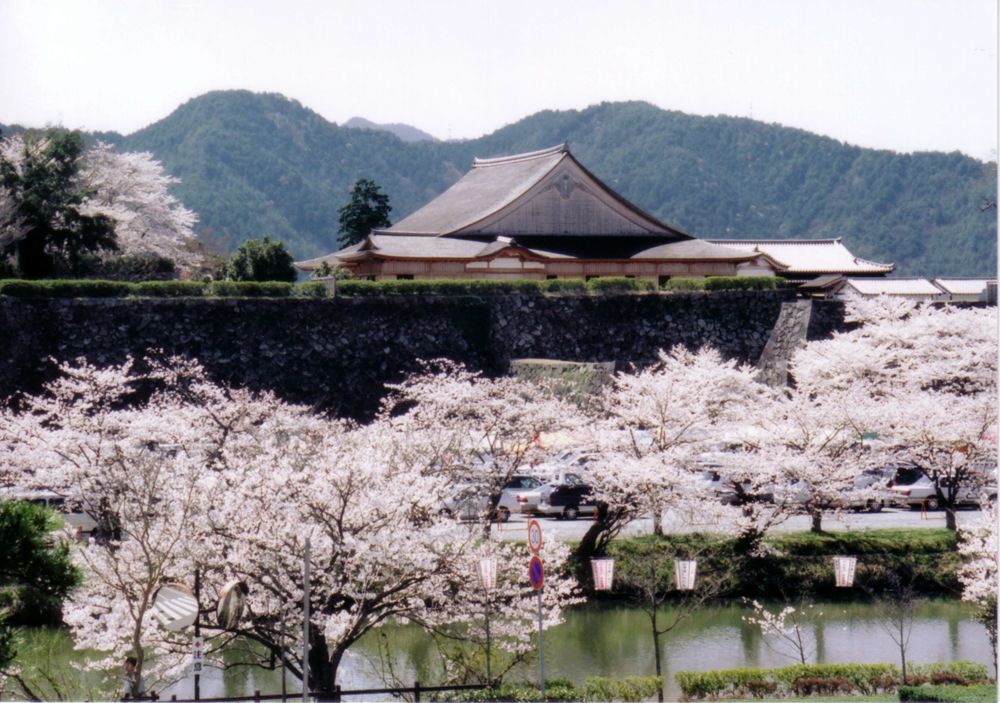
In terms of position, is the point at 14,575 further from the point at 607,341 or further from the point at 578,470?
the point at 607,341

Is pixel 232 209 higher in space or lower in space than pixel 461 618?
higher

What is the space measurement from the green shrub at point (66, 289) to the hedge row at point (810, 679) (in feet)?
63.7

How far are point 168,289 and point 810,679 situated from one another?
796 inches

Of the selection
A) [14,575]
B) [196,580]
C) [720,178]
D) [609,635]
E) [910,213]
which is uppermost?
[720,178]

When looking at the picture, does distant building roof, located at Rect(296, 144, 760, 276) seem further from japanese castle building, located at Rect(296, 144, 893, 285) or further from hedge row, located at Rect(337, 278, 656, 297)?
hedge row, located at Rect(337, 278, 656, 297)

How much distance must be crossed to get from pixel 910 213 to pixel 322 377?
47.6 meters

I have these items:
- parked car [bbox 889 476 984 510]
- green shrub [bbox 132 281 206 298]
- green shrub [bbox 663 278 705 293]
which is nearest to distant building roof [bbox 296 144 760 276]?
green shrub [bbox 663 278 705 293]

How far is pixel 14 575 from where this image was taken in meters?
8.23

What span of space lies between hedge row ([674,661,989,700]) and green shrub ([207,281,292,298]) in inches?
714

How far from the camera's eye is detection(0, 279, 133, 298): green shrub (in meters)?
24.7

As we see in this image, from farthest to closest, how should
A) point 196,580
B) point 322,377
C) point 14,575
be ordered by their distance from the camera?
1. point 322,377
2. point 196,580
3. point 14,575

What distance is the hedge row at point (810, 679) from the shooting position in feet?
40.6

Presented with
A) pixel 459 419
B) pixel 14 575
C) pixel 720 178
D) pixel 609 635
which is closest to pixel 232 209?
pixel 720 178

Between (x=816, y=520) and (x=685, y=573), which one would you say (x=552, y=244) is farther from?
(x=685, y=573)
